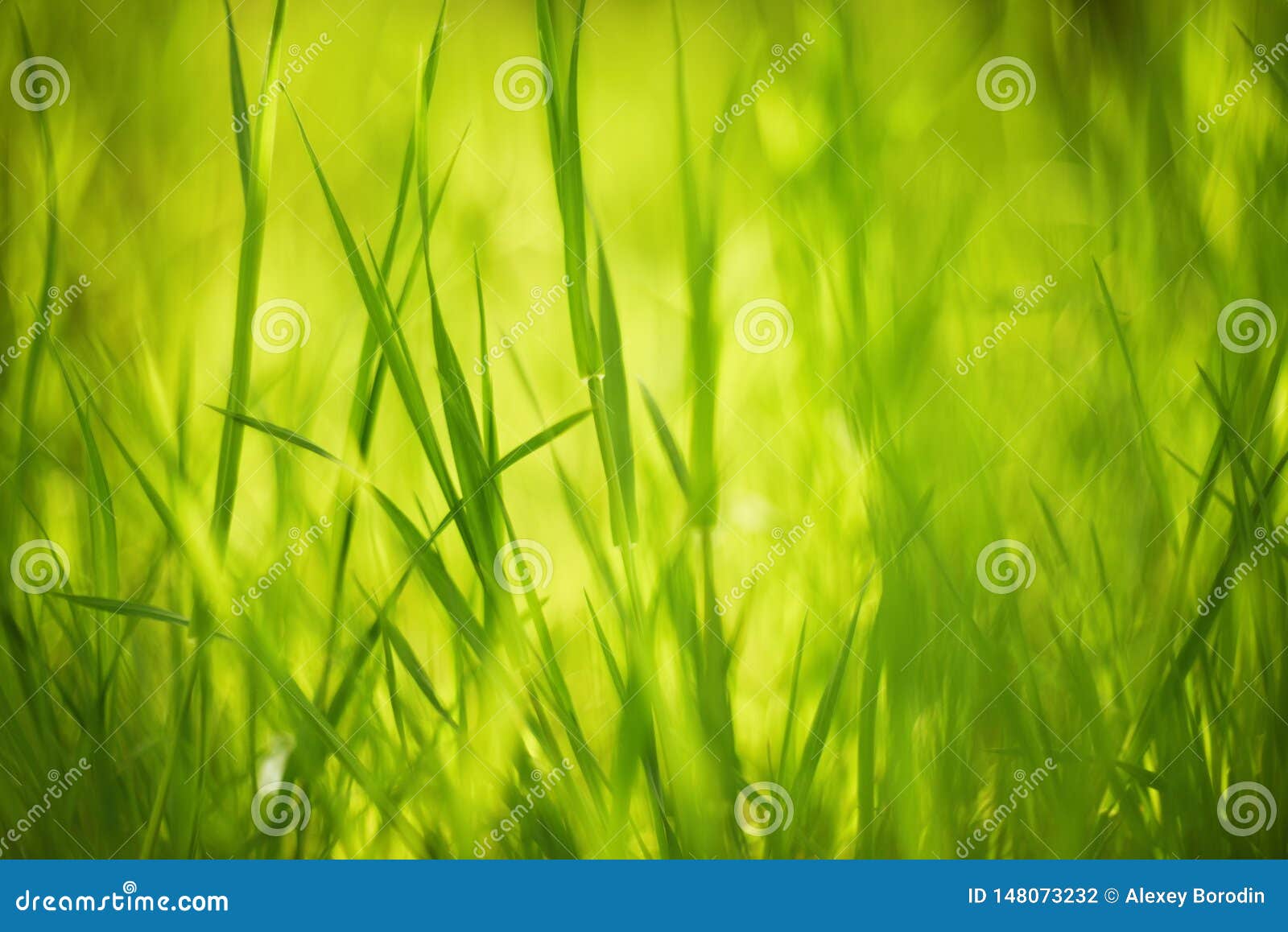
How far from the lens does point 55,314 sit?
90cm

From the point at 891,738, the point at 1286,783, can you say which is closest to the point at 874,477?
the point at 891,738

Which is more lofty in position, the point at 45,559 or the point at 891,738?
the point at 45,559

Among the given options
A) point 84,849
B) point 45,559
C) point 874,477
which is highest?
point 874,477

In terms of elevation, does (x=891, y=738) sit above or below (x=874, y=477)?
below

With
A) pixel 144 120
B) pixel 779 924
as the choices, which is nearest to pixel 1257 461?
pixel 779 924

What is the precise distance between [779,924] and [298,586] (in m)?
0.59

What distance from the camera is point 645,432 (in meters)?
0.85

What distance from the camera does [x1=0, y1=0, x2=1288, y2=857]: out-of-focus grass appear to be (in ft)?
2.75

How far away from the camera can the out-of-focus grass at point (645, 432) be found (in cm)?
84

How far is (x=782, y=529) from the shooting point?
86 centimetres

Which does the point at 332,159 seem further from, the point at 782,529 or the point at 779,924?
the point at 779,924

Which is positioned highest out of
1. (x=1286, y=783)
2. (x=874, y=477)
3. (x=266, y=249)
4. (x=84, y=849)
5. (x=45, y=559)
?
(x=266, y=249)

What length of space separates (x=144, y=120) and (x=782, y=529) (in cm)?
82

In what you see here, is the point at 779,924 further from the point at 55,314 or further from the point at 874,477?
the point at 55,314
